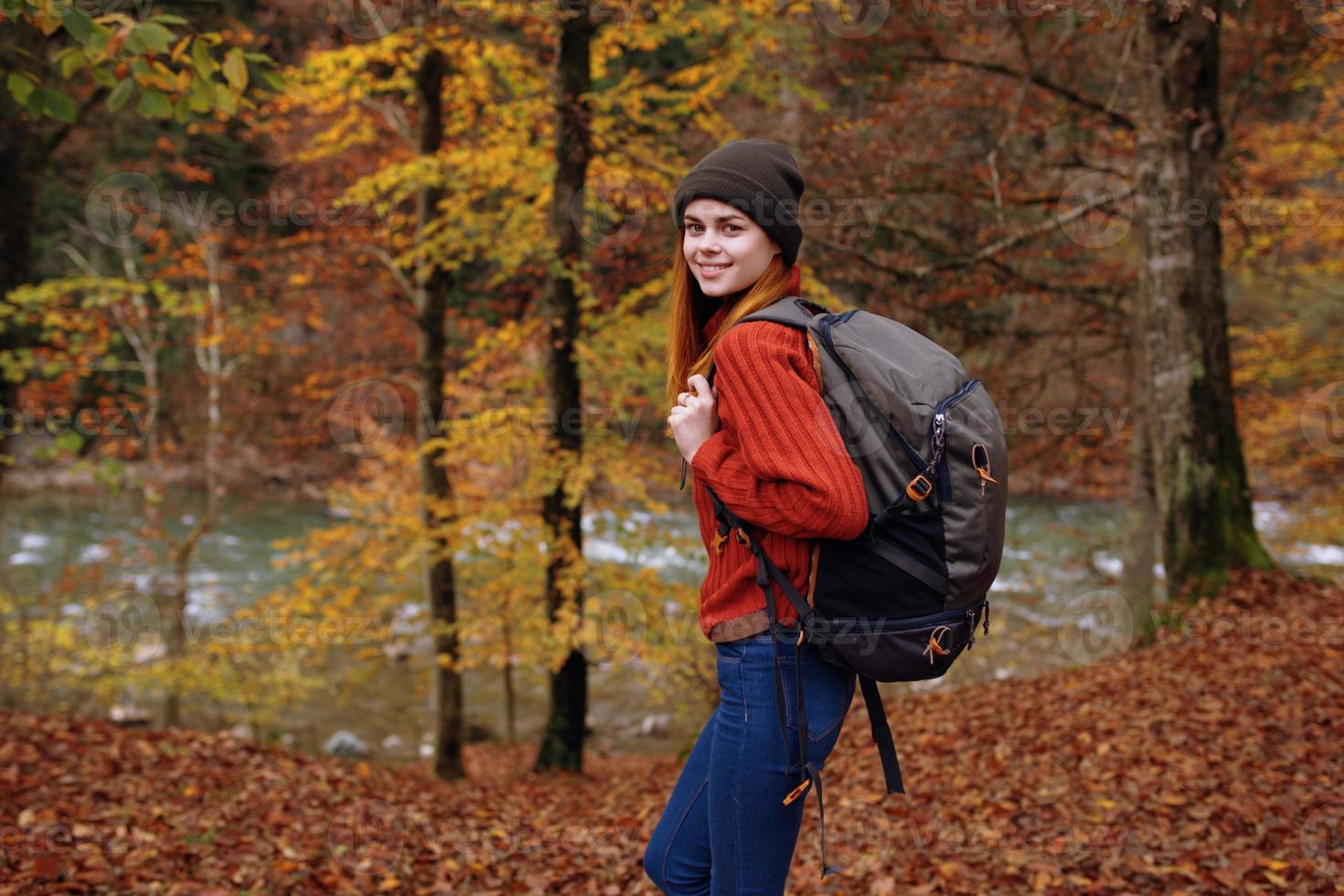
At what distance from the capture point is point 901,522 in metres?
1.83

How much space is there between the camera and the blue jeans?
6.34 feet

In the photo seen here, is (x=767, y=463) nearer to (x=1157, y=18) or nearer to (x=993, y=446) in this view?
(x=993, y=446)

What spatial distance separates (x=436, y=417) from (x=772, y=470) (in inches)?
369

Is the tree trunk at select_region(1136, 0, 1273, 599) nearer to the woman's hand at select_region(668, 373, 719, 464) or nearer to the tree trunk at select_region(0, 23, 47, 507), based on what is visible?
the woman's hand at select_region(668, 373, 719, 464)

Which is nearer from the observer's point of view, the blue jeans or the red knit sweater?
the red knit sweater

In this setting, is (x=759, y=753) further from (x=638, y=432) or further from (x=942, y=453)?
(x=638, y=432)

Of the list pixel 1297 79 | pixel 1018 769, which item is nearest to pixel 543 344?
pixel 1018 769

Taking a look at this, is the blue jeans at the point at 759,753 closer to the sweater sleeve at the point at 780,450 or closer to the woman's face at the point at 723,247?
the sweater sleeve at the point at 780,450

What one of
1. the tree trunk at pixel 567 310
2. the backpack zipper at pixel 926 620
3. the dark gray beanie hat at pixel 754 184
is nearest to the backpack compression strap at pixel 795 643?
the backpack zipper at pixel 926 620

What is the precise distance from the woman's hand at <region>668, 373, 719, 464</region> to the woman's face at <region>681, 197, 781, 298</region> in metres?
0.25

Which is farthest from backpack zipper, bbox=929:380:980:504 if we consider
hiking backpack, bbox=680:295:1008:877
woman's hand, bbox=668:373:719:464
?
woman's hand, bbox=668:373:719:464

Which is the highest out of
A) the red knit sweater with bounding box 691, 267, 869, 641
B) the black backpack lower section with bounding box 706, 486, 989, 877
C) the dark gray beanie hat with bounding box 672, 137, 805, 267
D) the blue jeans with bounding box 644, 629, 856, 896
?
the dark gray beanie hat with bounding box 672, 137, 805, 267

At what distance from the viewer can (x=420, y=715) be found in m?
15.9

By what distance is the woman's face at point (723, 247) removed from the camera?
2.05 m
